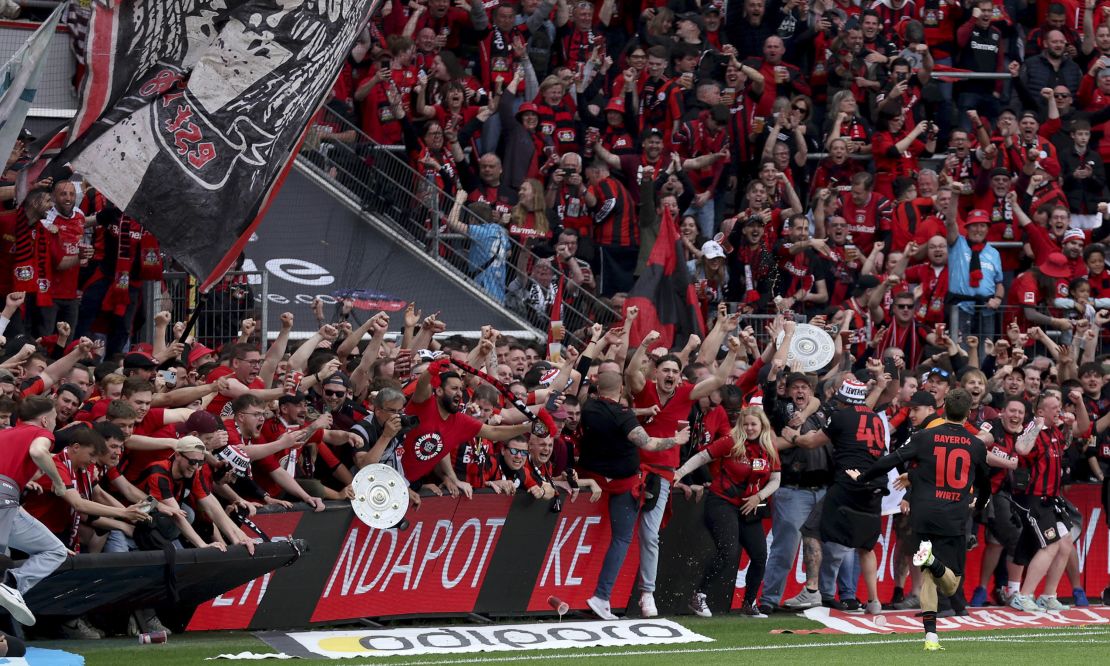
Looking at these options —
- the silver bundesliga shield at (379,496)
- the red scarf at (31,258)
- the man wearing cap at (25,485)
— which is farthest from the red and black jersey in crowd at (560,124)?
the man wearing cap at (25,485)

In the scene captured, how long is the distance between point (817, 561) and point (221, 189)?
241 inches

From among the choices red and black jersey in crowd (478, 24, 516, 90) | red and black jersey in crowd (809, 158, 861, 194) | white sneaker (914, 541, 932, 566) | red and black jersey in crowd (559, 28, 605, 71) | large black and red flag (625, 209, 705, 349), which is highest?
red and black jersey in crowd (559, 28, 605, 71)

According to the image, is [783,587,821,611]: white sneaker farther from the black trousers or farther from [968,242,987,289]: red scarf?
→ [968,242,987,289]: red scarf

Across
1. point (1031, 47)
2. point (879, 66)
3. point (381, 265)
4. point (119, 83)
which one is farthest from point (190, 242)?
point (1031, 47)

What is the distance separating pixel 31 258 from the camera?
1551 centimetres

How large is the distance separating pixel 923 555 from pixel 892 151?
9764 millimetres

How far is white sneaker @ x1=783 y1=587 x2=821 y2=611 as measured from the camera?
15508 mm

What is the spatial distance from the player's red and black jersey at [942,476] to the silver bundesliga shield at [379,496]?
11.4 ft

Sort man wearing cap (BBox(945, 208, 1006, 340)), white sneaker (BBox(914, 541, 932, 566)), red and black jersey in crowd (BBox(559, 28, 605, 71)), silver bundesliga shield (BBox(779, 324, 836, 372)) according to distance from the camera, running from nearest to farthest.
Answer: white sneaker (BBox(914, 541, 932, 566))
silver bundesliga shield (BBox(779, 324, 836, 372))
man wearing cap (BBox(945, 208, 1006, 340))
red and black jersey in crowd (BBox(559, 28, 605, 71))

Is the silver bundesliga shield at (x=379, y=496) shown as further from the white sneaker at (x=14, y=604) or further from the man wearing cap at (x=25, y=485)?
the white sneaker at (x=14, y=604)

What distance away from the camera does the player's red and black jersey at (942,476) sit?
13703 millimetres

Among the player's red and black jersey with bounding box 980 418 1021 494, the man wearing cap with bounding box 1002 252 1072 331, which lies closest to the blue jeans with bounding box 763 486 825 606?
the player's red and black jersey with bounding box 980 418 1021 494

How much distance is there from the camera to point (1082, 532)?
17.1 m

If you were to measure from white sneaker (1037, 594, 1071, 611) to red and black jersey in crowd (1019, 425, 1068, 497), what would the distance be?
2.99 ft
